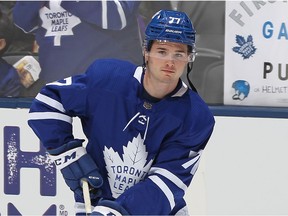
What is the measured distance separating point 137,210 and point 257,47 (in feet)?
4.47

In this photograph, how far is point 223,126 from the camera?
3.58m

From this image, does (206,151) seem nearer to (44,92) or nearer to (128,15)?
(128,15)

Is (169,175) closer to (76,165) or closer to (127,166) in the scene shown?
(127,166)

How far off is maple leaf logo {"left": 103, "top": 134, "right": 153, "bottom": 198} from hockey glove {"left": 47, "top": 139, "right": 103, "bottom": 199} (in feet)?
0.25

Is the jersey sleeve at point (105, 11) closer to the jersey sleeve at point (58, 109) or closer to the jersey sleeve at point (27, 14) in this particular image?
the jersey sleeve at point (27, 14)

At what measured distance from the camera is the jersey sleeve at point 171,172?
8.29 feet

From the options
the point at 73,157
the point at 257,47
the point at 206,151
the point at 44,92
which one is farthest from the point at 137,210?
Result: the point at 257,47

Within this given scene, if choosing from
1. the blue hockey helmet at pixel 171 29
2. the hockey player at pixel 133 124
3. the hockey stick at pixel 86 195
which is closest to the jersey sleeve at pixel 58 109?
the hockey player at pixel 133 124

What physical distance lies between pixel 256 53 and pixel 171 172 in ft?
3.95

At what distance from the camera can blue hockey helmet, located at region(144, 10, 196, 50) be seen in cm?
249

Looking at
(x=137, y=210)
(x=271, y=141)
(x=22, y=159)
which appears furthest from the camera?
(x=22, y=159)

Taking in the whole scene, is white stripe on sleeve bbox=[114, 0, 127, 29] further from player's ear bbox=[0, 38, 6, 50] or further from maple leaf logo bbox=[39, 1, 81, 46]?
player's ear bbox=[0, 38, 6, 50]

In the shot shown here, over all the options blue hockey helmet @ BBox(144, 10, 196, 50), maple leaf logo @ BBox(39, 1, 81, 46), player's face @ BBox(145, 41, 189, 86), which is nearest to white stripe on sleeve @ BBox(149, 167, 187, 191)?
player's face @ BBox(145, 41, 189, 86)

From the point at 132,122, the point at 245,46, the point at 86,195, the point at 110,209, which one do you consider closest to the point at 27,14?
the point at 245,46
